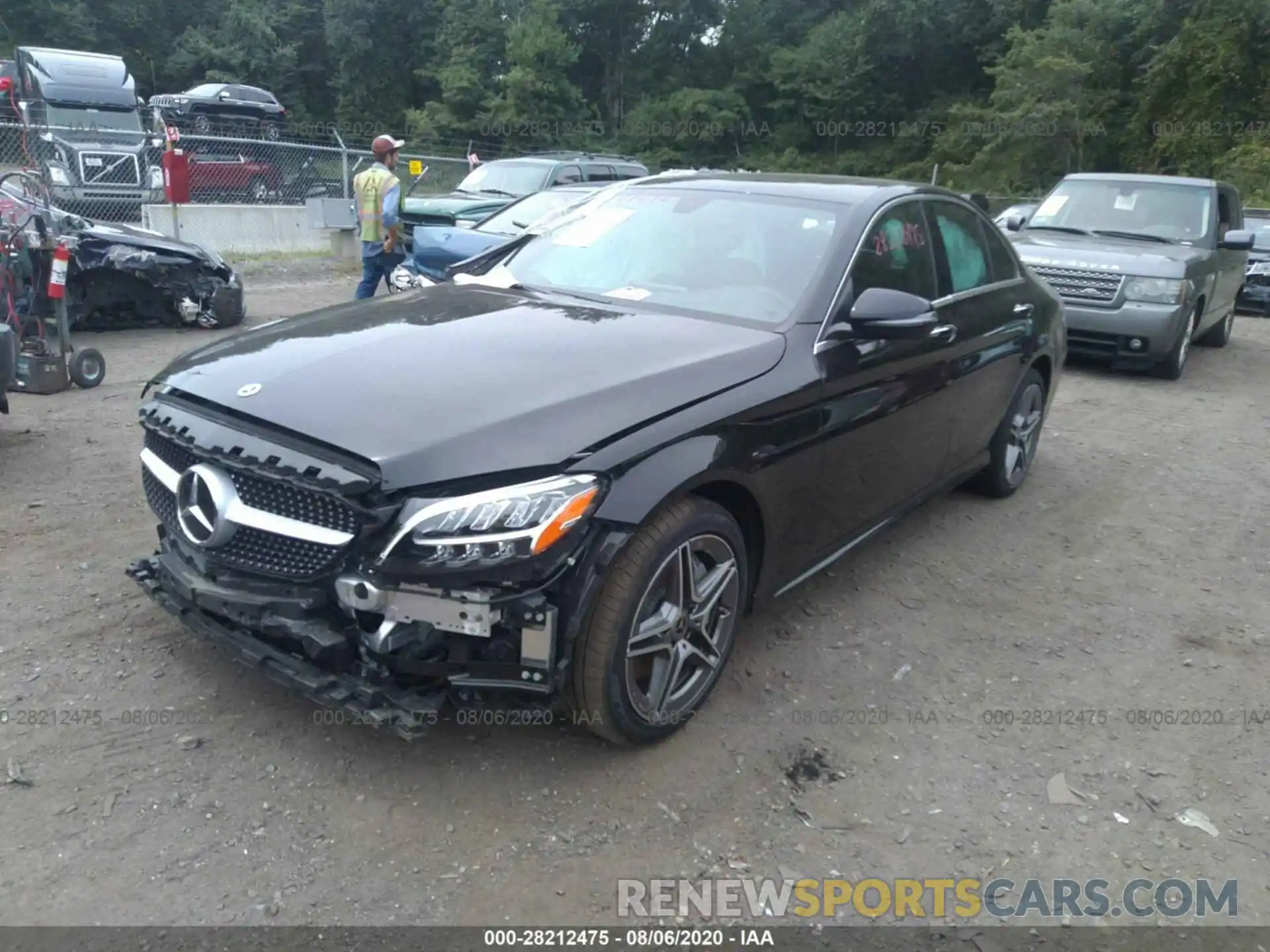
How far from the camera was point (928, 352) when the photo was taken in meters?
4.29

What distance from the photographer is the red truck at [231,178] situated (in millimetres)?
17406

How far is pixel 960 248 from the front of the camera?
4816 mm

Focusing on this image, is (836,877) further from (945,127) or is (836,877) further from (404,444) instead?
(945,127)

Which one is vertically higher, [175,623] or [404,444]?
[404,444]

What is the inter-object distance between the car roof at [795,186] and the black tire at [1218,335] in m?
8.26

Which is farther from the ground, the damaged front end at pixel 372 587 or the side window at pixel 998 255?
the side window at pixel 998 255

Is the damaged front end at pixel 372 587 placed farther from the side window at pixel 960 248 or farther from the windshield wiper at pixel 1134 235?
the windshield wiper at pixel 1134 235

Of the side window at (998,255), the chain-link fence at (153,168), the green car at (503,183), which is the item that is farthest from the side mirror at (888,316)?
the chain-link fence at (153,168)

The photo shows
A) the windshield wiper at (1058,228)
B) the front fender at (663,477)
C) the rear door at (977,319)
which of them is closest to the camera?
the front fender at (663,477)

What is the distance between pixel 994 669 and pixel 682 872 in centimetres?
175

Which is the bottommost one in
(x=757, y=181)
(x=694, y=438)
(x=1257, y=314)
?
(x=1257, y=314)

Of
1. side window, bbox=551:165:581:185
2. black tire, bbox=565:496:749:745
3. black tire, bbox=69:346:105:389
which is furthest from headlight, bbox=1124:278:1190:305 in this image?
black tire, bbox=69:346:105:389

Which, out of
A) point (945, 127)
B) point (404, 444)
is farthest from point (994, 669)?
point (945, 127)

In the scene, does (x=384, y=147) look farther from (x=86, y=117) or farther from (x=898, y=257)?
(x=86, y=117)
